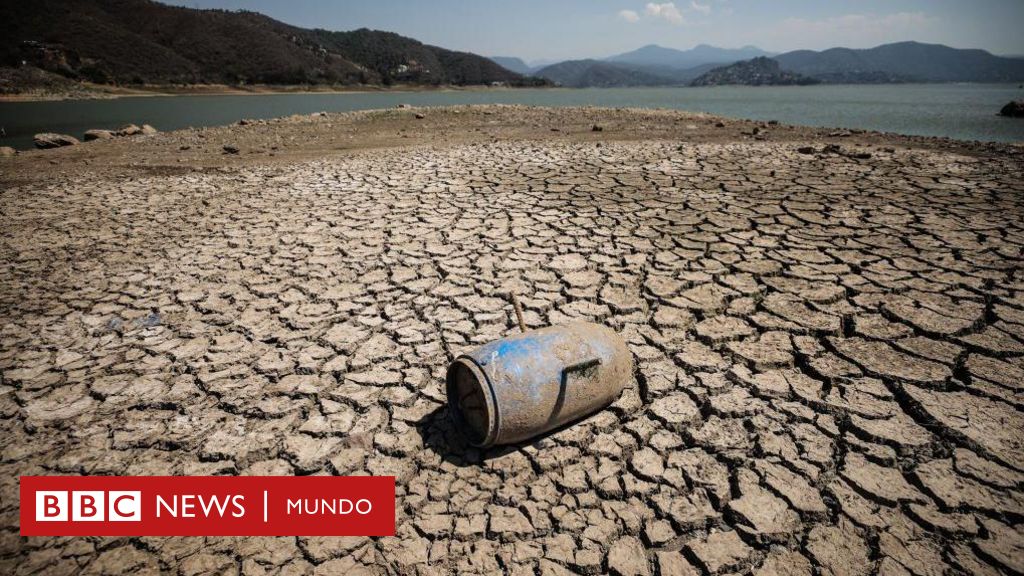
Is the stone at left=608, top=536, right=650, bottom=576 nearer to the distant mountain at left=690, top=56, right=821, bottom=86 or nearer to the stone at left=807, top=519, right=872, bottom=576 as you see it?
the stone at left=807, top=519, right=872, bottom=576

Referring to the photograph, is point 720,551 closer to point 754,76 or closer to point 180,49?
point 180,49

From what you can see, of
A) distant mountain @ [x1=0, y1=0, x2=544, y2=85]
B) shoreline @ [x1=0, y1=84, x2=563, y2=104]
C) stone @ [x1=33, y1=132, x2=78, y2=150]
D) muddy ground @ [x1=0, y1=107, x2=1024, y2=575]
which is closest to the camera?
muddy ground @ [x1=0, y1=107, x2=1024, y2=575]

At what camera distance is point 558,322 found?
2.87m

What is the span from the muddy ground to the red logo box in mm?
50

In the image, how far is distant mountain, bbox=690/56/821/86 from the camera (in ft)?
330

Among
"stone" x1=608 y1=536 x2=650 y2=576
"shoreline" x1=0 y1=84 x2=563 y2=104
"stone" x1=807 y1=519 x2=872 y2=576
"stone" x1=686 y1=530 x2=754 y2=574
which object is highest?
"shoreline" x1=0 y1=84 x2=563 y2=104

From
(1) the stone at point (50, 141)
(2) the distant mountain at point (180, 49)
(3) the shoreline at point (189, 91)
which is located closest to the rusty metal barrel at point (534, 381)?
(1) the stone at point (50, 141)

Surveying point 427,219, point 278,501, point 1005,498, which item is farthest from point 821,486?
point 427,219

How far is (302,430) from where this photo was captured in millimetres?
2121

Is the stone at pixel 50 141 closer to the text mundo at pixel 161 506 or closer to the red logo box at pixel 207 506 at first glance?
the red logo box at pixel 207 506

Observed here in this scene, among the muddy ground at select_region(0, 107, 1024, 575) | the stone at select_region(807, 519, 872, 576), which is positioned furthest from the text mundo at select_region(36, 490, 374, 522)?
the stone at select_region(807, 519, 872, 576)

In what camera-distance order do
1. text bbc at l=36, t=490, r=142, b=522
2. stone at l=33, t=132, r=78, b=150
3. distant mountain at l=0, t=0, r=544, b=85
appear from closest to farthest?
text bbc at l=36, t=490, r=142, b=522, stone at l=33, t=132, r=78, b=150, distant mountain at l=0, t=0, r=544, b=85

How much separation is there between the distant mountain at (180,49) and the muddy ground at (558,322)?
47387 millimetres

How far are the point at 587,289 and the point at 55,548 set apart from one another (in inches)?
115
